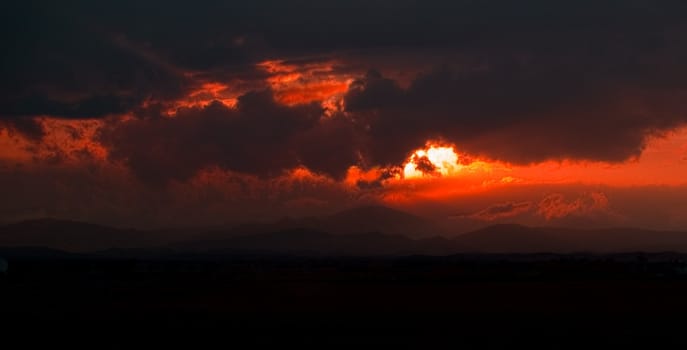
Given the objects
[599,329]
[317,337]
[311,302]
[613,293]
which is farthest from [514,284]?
[317,337]

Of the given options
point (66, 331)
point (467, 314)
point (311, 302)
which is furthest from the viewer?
point (311, 302)

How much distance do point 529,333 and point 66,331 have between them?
22.6 m

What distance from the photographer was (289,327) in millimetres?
39812

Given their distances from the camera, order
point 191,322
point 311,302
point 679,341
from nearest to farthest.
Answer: point 679,341
point 191,322
point 311,302

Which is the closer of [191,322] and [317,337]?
[317,337]

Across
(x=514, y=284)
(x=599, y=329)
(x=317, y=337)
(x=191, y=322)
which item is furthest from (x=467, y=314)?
(x=514, y=284)

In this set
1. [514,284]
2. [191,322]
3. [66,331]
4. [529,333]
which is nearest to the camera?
[529,333]

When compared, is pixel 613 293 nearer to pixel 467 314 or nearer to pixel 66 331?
pixel 467 314

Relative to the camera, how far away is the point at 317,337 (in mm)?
36000

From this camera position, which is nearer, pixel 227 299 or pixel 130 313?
pixel 130 313

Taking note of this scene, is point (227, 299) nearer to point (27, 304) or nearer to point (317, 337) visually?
point (27, 304)

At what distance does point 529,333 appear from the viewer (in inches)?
1451

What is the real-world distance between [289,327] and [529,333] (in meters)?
11.7

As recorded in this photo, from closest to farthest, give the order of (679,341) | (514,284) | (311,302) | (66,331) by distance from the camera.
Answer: (679,341)
(66,331)
(311,302)
(514,284)
